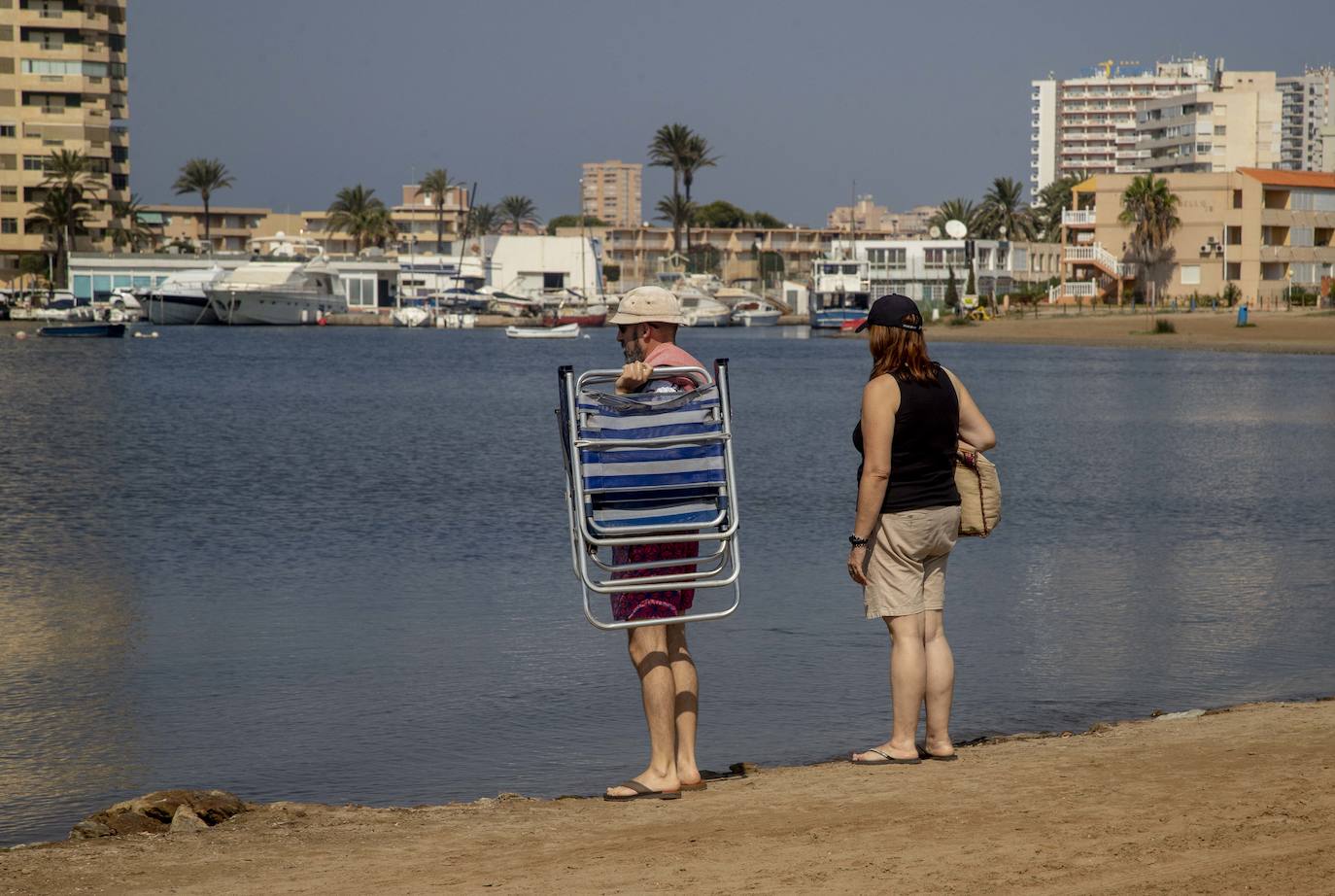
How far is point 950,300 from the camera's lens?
10831 cm

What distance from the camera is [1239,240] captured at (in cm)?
9844

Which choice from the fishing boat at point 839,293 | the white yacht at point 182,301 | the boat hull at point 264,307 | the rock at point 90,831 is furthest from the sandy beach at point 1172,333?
the rock at point 90,831

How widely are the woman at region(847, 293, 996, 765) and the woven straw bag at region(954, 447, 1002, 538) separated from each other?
0.20 feet

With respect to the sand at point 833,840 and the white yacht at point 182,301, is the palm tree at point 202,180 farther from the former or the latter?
the sand at point 833,840

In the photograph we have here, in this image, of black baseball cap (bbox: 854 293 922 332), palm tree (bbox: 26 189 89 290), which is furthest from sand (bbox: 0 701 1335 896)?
palm tree (bbox: 26 189 89 290)

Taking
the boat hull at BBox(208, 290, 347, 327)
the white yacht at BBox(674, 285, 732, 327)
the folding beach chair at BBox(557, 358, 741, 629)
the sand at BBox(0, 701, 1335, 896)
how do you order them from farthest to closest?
the white yacht at BBox(674, 285, 732, 327), the boat hull at BBox(208, 290, 347, 327), the folding beach chair at BBox(557, 358, 741, 629), the sand at BBox(0, 701, 1335, 896)

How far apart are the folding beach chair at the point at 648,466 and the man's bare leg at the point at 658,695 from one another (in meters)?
0.13

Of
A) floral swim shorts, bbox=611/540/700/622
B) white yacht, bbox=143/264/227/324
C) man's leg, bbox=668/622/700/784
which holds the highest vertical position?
white yacht, bbox=143/264/227/324

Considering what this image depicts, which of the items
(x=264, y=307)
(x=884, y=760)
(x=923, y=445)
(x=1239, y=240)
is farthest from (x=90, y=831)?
(x=264, y=307)

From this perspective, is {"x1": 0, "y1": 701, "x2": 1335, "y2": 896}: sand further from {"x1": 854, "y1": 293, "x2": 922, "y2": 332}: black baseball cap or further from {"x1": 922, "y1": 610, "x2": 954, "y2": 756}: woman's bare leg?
{"x1": 854, "y1": 293, "x2": 922, "y2": 332}: black baseball cap

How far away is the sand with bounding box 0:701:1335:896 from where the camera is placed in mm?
5074

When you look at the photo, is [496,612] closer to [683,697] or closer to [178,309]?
[683,697]

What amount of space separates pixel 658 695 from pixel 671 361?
1.29m

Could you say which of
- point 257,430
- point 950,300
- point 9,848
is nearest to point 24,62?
point 950,300
